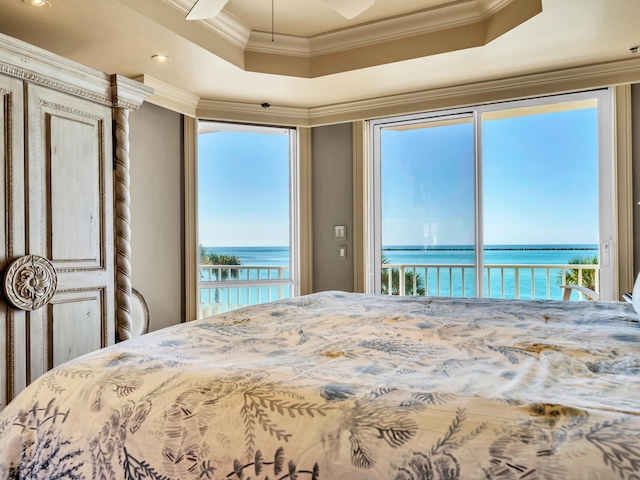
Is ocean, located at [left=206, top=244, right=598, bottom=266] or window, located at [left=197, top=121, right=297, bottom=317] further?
window, located at [left=197, top=121, right=297, bottom=317]

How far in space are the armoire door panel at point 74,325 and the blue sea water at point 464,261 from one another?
5.92 ft

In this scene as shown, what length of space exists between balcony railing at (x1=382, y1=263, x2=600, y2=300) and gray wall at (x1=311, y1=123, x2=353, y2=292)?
46 centimetres

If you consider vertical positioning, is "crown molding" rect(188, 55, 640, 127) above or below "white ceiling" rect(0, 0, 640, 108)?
below

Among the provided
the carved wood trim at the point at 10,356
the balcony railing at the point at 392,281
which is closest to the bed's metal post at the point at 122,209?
the carved wood trim at the point at 10,356

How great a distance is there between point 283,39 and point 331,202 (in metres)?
1.57

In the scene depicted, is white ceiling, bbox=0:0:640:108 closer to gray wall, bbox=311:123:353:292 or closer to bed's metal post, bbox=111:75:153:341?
bed's metal post, bbox=111:75:153:341

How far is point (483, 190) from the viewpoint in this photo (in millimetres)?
3785

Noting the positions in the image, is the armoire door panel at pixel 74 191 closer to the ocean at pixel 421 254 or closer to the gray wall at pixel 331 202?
the ocean at pixel 421 254

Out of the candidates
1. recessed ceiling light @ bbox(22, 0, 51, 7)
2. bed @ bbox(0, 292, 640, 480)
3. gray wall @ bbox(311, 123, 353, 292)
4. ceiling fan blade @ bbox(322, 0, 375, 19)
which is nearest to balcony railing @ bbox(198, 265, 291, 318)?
gray wall @ bbox(311, 123, 353, 292)

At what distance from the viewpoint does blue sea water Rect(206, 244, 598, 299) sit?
3.94 m

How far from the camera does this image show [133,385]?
38.1 inches

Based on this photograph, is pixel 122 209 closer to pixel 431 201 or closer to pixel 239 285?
pixel 239 285

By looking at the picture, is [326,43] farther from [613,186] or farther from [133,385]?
Result: [133,385]

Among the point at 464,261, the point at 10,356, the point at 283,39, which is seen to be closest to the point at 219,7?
the point at 283,39
